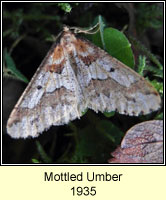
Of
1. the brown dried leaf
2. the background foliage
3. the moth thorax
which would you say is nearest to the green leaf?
the background foliage

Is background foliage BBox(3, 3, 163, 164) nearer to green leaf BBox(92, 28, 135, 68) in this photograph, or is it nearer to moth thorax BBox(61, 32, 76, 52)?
green leaf BBox(92, 28, 135, 68)

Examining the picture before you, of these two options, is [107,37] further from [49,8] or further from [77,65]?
[49,8]

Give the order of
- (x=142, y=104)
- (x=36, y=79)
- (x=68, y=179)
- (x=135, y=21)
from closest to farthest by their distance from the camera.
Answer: (x=142, y=104)
(x=36, y=79)
(x=68, y=179)
(x=135, y=21)

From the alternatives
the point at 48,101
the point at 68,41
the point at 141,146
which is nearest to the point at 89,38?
the point at 68,41

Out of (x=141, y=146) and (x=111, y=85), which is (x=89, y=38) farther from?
(x=141, y=146)

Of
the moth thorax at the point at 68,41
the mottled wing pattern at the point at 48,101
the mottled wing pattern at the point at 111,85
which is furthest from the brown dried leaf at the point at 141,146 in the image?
the moth thorax at the point at 68,41

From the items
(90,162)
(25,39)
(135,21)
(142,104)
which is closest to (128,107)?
(142,104)
